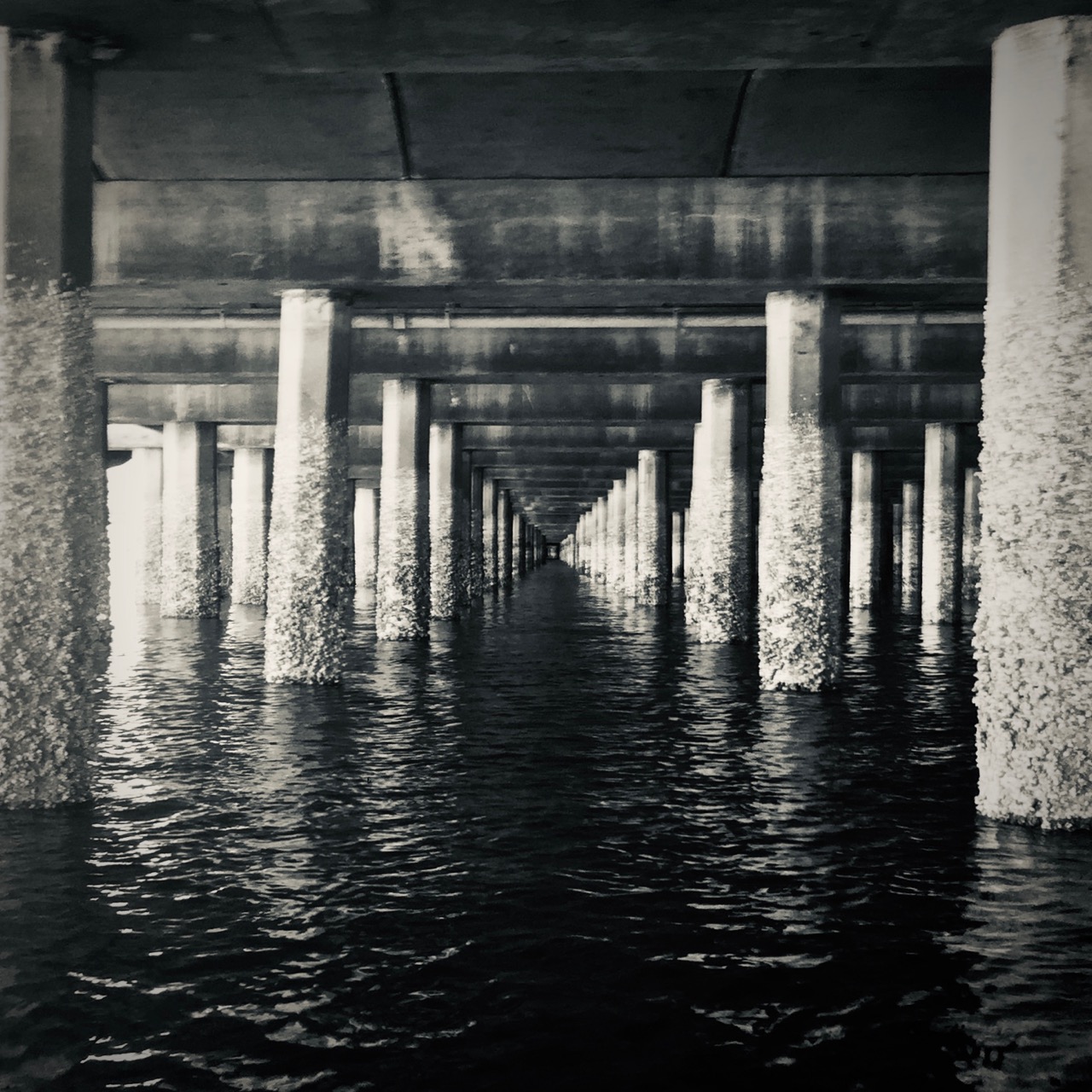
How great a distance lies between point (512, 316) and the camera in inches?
838

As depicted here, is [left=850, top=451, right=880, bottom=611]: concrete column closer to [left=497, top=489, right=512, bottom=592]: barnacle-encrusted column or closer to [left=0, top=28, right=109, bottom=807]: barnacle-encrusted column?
[left=497, top=489, right=512, bottom=592]: barnacle-encrusted column

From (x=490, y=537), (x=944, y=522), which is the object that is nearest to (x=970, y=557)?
(x=944, y=522)

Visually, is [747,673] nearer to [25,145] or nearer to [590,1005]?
[25,145]

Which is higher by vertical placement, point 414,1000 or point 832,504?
point 832,504

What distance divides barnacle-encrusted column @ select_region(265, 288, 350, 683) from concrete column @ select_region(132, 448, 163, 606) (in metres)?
17.9

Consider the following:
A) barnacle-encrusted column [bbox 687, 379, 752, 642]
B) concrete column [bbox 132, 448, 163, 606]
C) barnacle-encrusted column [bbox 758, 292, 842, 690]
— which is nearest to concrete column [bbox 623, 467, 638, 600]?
concrete column [bbox 132, 448, 163, 606]

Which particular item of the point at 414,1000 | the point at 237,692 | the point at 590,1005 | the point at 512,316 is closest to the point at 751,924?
the point at 590,1005

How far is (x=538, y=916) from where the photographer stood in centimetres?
712

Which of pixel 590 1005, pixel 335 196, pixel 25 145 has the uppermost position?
pixel 335 196

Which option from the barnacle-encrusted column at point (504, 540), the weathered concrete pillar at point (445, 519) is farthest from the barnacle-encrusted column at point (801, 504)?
the barnacle-encrusted column at point (504, 540)

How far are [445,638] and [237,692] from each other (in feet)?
29.0

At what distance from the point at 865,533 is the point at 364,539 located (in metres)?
20.0

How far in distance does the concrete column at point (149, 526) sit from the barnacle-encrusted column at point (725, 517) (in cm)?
1523

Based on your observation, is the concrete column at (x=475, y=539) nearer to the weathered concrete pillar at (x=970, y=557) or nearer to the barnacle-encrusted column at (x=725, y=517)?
the barnacle-encrusted column at (x=725, y=517)
